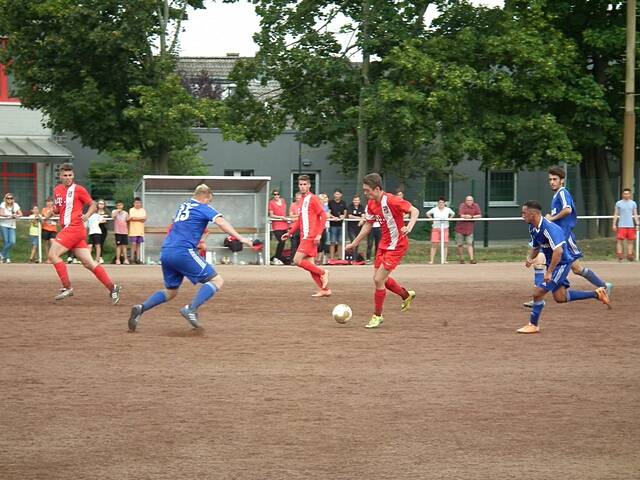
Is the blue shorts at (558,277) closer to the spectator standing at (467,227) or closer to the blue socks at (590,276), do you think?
the blue socks at (590,276)

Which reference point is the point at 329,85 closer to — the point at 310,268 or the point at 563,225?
the point at 310,268

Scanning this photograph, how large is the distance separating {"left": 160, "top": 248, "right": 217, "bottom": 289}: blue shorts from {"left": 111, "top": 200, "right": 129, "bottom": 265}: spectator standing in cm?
1417

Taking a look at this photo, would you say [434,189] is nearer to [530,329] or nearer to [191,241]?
[530,329]

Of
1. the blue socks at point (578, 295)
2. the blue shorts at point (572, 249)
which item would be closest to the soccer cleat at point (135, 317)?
the blue socks at point (578, 295)

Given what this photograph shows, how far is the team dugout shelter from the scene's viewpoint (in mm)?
27750

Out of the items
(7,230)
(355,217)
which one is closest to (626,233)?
(355,217)

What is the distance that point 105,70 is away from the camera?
109 feet

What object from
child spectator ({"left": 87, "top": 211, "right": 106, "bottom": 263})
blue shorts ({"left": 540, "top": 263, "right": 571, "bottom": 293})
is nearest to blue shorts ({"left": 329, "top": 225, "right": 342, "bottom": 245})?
child spectator ({"left": 87, "top": 211, "right": 106, "bottom": 263})

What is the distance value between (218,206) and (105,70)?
292 inches

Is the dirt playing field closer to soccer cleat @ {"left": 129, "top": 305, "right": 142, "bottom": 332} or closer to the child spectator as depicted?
soccer cleat @ {"left": 129, "top": 305, "right": 142, "bottom": 332}

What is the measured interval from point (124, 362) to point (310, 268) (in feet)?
23.6

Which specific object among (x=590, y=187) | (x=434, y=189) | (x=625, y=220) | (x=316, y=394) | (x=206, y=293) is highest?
(x=590, y=187)

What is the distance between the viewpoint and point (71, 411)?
29.1 feet

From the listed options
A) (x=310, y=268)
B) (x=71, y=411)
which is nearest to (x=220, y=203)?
(x=310, y=268)
